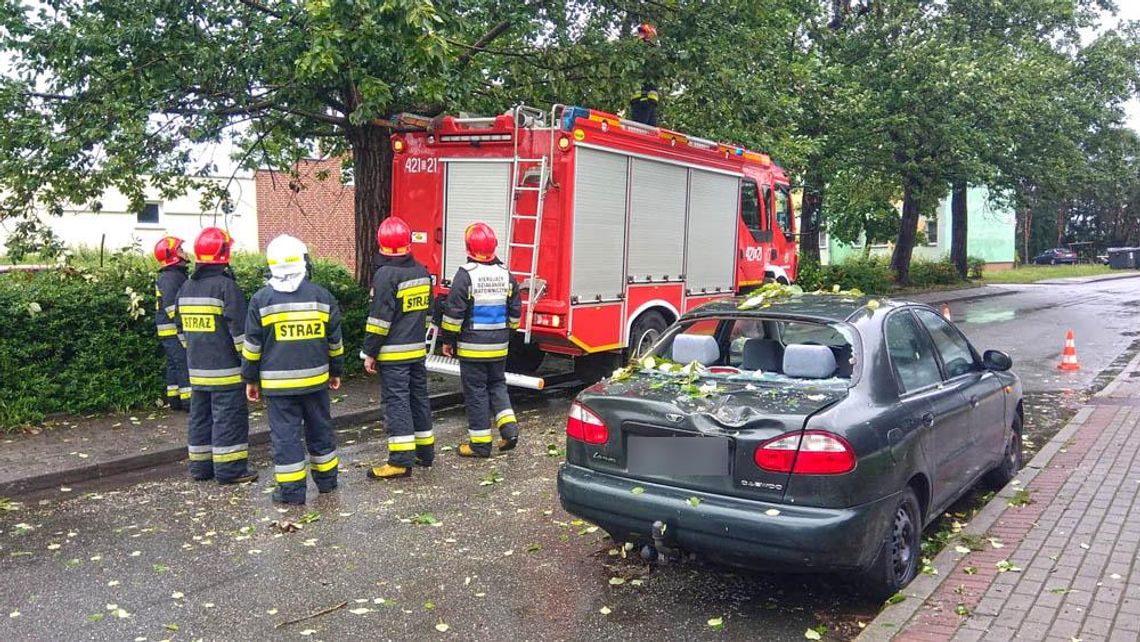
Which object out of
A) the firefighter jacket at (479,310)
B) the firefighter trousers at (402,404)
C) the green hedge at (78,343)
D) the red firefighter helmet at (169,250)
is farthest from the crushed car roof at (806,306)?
the green hedge at (78,343)

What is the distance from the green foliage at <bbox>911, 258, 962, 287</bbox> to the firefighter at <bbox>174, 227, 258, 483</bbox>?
25808 mm

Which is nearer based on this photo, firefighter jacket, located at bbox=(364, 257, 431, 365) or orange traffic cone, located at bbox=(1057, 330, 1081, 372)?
firefighter jacket, located at bbox=(364, 257, 431, 365)

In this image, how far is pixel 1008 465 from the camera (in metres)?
6.17

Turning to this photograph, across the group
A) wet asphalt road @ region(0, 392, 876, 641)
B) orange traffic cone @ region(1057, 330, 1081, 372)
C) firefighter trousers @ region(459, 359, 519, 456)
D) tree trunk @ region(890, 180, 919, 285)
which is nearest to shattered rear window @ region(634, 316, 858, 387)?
wet asphalt road @ region(0, 392, 876, 641)

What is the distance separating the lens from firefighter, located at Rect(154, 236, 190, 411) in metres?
7.96

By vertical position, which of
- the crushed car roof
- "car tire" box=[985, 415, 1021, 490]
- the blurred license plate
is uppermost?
the crushed car roof

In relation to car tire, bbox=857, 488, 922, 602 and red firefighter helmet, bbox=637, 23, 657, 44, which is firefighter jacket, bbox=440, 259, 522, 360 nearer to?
car tire, bbox=857, 488, 922, 602

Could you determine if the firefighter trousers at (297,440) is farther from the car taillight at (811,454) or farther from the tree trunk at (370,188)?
the tree trunk at (370,188)

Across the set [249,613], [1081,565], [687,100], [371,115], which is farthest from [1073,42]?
[249,613]

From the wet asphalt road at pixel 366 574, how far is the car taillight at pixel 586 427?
2.45ft

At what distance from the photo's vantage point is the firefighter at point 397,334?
6602mm

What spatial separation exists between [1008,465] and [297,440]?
4.86 meters

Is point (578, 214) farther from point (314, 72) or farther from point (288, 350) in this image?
point (288, 350)

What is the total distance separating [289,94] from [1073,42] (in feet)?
91.3
